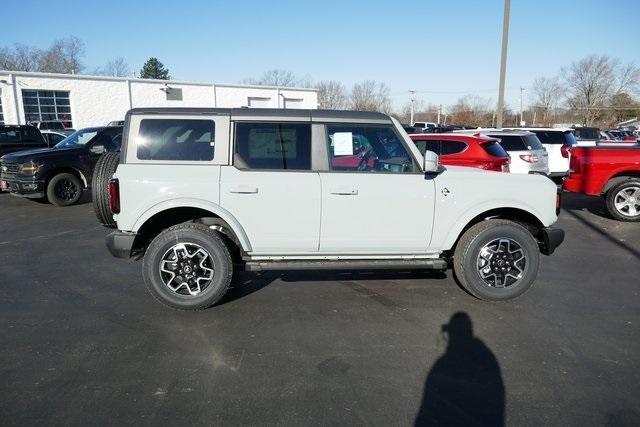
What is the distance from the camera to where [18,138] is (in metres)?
13.1

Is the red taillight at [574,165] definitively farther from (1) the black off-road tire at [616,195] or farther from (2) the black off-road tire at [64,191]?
(2) the black off-road tire at [64,191]

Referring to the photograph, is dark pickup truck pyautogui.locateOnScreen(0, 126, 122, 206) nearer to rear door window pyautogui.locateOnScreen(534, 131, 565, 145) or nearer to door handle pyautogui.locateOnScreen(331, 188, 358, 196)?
door handle pyautogui.locateOnScreen(331, 188, 358, 196)

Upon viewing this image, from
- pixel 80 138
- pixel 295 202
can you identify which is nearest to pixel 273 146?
pixel 295 202

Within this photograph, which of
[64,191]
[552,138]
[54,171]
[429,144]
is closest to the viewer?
[429,144]

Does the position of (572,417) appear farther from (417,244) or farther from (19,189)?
(19,189)

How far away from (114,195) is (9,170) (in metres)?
8.10

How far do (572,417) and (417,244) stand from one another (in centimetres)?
218

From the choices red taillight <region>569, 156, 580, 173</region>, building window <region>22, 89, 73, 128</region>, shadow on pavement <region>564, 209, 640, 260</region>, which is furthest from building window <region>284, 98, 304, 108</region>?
red taillight <region>569, 156, 580, 173</region>

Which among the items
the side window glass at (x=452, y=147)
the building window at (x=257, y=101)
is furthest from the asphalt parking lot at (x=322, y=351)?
the building window at (x=257, y=101)

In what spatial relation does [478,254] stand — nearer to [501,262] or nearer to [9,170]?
[501,262]

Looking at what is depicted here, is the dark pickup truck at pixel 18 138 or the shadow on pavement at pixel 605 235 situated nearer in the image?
the shadow on pavement at pixel 605 235

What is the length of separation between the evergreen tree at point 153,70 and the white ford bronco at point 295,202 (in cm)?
8024

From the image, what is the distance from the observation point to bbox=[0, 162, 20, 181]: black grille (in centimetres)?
1052

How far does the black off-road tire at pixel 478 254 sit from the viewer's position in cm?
479
